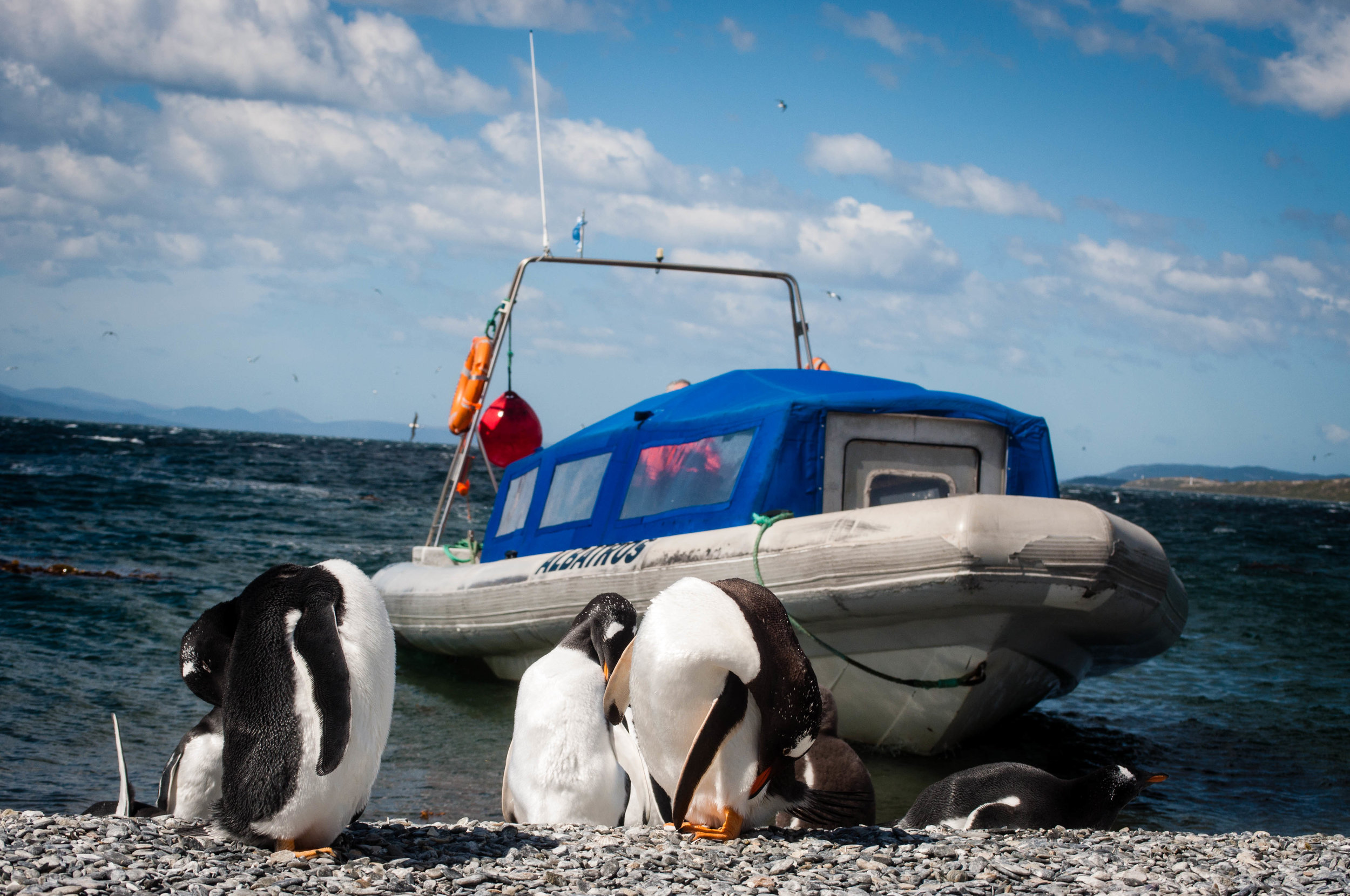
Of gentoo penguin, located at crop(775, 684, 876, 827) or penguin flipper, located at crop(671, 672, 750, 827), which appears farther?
gentoo penguin, located at crop(775, 684, 876, 827)

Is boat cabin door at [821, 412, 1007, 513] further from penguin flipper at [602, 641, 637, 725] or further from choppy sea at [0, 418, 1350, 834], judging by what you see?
penguin flipper at [602, 641, 637, 725]

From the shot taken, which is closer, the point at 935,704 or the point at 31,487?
the point at 935,704

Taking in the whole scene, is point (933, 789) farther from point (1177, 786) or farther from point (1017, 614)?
point (1177, 786)

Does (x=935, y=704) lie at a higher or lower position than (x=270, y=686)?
lower

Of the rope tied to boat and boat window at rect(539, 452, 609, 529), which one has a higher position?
boat window at rect(539, 452, 609, 529)

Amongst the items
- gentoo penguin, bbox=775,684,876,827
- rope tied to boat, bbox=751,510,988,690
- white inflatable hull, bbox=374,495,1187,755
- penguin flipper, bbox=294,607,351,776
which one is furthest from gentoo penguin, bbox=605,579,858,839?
rope tied to boat, bbox=751,510,988,690

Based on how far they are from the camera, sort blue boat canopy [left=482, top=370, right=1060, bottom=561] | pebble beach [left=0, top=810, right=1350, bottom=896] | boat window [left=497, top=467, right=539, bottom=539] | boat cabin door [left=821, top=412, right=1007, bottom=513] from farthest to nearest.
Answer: boat window [left=497, top=467, right=539, bottom=539] < boat cabin door [left=821, top=412, right=1007, bottom=513] < blue boat canopy [left=482, top=370, right=1060, bottom=561] < pebble beach [left=0, top=810, right=1350, bottom=896]

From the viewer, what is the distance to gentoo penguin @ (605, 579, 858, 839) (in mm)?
3596

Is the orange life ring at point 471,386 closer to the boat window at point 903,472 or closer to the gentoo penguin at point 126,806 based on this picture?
the boat window at point 903,472

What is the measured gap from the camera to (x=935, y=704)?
21.1ft

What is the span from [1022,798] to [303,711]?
3.11 m

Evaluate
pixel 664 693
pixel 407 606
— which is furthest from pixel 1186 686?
pixel 664 693

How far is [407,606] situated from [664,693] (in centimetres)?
635

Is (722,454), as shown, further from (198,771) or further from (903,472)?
(198,771)
